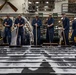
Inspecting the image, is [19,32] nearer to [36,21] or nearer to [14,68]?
[36,21]

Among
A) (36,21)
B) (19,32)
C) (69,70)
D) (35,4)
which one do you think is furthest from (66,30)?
(35,4)

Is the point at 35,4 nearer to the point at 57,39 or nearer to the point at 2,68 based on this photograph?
the point at 57,39

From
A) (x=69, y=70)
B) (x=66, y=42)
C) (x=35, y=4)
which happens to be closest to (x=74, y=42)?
(x=66, y=42)

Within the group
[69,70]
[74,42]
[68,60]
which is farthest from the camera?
[74,42]

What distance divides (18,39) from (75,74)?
8.43 m

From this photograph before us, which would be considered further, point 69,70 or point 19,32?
point 19,32

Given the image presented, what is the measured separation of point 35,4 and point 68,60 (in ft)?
59.4

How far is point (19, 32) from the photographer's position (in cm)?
1393

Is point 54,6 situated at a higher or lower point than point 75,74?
higher

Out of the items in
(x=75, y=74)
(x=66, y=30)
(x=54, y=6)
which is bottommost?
(x=75, y=74)

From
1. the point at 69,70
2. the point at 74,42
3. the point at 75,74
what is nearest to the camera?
the point at 75,74

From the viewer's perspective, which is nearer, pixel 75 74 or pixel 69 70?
pixel 75 74

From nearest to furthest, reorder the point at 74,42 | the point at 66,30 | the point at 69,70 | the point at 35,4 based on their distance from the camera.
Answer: the point at 69,70
the point at 66,30
the point at 74,42
the point at 35,4

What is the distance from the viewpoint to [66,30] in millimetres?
13805
